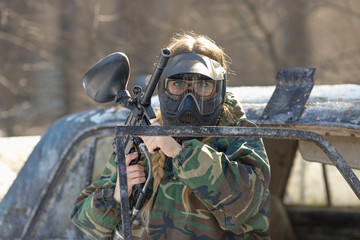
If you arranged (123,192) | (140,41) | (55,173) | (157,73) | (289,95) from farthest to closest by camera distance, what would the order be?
(140,41) < (55,173) < (289,95) < (157,73) < (123,192)

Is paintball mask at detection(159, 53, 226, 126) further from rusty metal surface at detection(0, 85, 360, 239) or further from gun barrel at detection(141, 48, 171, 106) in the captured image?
rusty metal surface at detection(0, 85, 360, 239)

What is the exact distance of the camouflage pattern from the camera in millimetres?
2004

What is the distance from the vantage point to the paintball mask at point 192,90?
7.36 ft

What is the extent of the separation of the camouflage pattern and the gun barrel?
0.79 feet

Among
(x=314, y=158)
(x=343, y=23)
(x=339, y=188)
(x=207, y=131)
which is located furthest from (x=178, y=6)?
(x=207, y=131)

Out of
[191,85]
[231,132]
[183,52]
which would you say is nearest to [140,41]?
[183,52]

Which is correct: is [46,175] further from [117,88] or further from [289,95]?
[289,95]

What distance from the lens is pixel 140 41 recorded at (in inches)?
490

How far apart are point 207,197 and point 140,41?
34.9ft

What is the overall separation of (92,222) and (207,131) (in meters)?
0.79

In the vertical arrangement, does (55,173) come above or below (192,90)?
above

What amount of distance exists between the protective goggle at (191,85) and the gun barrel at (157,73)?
0.65ft

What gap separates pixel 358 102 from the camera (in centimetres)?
248

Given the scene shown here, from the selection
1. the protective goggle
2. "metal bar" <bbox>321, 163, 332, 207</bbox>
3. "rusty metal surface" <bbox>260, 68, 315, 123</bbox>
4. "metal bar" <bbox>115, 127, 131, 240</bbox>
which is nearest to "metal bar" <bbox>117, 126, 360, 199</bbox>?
"metal bar" <bbox>115, 127, 131, 240</bbox>
